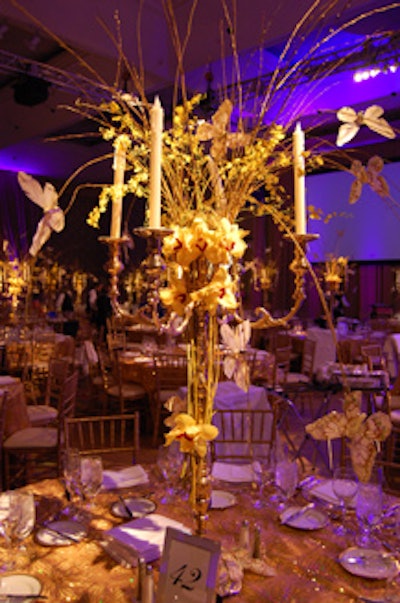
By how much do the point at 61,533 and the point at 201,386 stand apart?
25.8 inches

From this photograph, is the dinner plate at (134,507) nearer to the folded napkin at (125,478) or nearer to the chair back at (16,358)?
the folded napkin at (125,478)

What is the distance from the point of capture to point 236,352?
1479mm

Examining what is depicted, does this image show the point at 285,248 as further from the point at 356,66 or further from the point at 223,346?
the point at 223,346

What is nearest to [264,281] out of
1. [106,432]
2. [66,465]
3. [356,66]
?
[356,66]

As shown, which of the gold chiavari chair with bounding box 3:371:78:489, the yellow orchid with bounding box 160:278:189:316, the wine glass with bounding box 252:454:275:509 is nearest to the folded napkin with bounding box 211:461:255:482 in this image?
the wine glass with bounding box 252:454:275:509

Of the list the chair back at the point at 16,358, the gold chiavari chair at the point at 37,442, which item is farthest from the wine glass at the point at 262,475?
the chair back at the point at 16,358

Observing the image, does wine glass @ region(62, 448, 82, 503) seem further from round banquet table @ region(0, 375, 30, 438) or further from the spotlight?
the spotlight

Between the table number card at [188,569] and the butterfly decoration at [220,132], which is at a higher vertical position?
the butterfly decoration at [220,132]

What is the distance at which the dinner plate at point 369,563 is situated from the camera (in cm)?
148

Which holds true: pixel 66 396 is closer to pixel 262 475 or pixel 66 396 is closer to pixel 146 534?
pixel 262 475

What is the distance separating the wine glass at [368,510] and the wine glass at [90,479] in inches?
32.0

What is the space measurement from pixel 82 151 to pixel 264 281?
20.0 feet

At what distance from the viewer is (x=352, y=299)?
1411 centimetres

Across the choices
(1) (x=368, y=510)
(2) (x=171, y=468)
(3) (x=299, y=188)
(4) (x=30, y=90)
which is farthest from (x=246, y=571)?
(4) (x=30, y=90)
